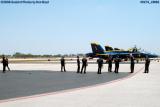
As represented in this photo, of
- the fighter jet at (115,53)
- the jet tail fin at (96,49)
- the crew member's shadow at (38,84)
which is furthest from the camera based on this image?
the jet tail fin at (96,49)

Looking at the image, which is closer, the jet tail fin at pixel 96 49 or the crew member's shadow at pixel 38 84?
the crew member's shadow at pixel 38 84

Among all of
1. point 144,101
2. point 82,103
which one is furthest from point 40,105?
point 144,101

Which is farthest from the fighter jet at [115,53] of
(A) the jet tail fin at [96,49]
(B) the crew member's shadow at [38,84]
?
(B) the crew member's shadow at [38,84]

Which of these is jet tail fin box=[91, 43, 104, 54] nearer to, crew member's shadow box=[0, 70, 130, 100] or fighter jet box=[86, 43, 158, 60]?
fighter jet box=[86, 43, 158, 60]

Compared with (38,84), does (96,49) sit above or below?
above

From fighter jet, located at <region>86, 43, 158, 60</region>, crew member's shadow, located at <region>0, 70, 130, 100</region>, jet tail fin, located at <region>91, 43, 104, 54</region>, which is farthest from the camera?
jet tail fin, located at <region>91, 43, 104, 54</region>

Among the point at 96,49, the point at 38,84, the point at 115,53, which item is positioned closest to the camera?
the point at 38,84

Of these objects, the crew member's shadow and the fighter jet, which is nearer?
the crew member's shadow

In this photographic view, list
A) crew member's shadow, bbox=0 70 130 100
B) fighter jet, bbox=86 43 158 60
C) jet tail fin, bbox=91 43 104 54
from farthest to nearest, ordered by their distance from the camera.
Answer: jet tail fin, bbox=91 43 104 54 → fighter jet, bbox=86 43 158 60 → crew member's shadow, bbox=0 70 130 100

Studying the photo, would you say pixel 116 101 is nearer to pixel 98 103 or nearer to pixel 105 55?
pixel 98 103

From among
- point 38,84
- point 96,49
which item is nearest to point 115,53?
point 96,49

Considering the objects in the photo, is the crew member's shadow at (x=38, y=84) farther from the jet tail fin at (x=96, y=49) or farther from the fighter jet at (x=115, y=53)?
the jet tail fin at (x=96, y=49)

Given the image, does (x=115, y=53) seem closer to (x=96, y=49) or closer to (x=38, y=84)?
(x=96, y=49)

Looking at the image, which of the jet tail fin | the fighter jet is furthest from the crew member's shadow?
the jet tail fin
